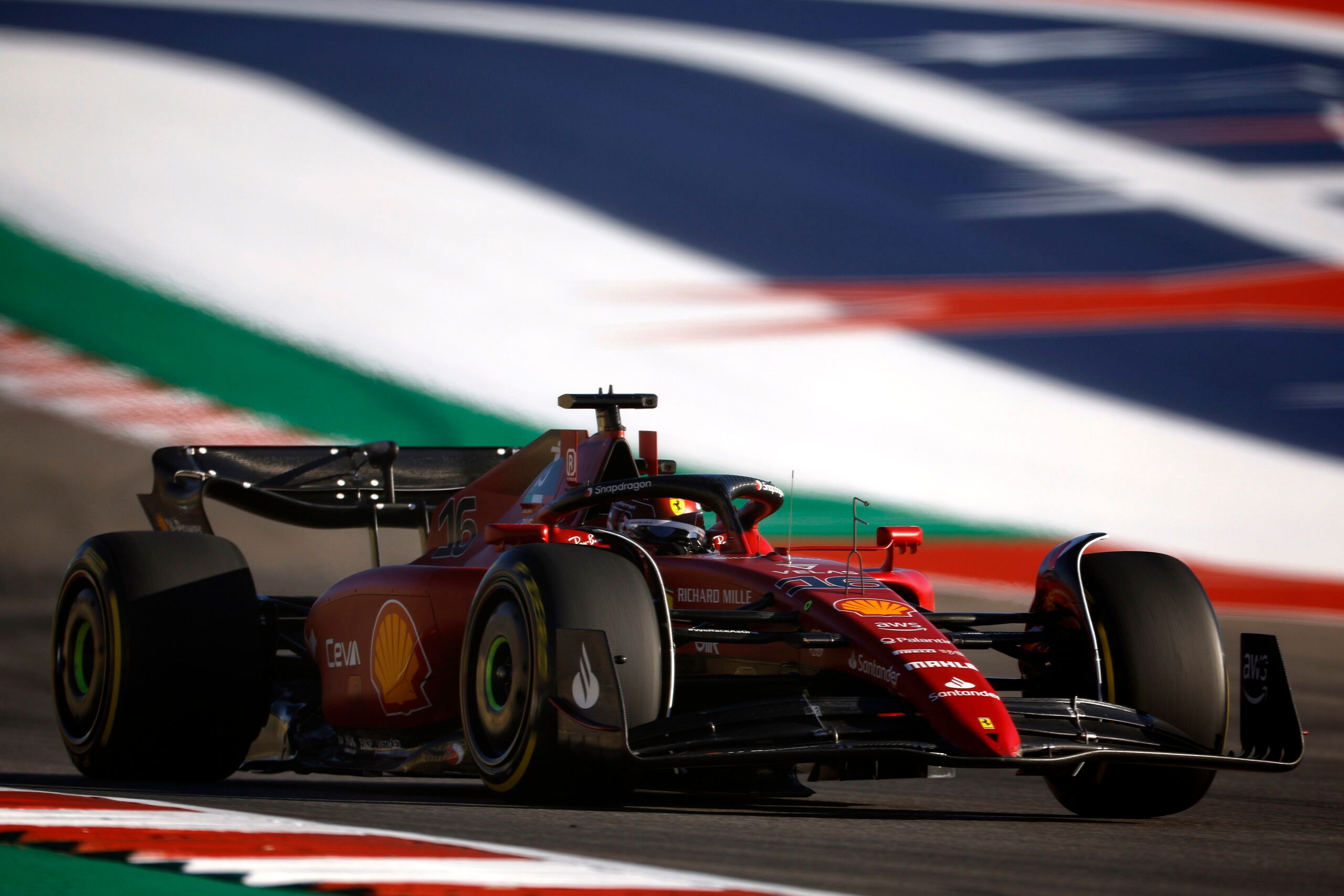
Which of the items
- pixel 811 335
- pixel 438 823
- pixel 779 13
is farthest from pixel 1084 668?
pixel 779 13

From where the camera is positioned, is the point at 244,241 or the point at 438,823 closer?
the point at 438,823

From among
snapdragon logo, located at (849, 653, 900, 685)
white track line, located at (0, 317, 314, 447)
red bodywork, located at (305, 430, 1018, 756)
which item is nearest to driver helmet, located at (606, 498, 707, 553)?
red bodywork, located at (305, 430, 1018, 756)

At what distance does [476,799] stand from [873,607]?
5.22 feet

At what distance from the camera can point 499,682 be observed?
5.98 m

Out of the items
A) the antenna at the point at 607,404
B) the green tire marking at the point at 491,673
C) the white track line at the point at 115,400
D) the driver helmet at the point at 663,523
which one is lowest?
the green tire marking at the point at 491,673

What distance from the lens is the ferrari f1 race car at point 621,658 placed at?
5.53m

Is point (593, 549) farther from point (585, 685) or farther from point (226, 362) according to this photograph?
point (226, 362)

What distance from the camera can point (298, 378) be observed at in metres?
19.3

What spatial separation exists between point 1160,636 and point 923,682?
4.30 ft

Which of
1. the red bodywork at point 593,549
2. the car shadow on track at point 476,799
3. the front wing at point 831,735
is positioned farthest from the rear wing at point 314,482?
the front wing at point 831,735

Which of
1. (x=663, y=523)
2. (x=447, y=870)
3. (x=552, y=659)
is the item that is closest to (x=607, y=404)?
(x=663, y=523)

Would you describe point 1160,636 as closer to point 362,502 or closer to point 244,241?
point 362,502

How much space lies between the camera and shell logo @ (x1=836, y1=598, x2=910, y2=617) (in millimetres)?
5930

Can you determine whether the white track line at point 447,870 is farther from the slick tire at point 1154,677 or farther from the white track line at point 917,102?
the white track line at point 917,102
